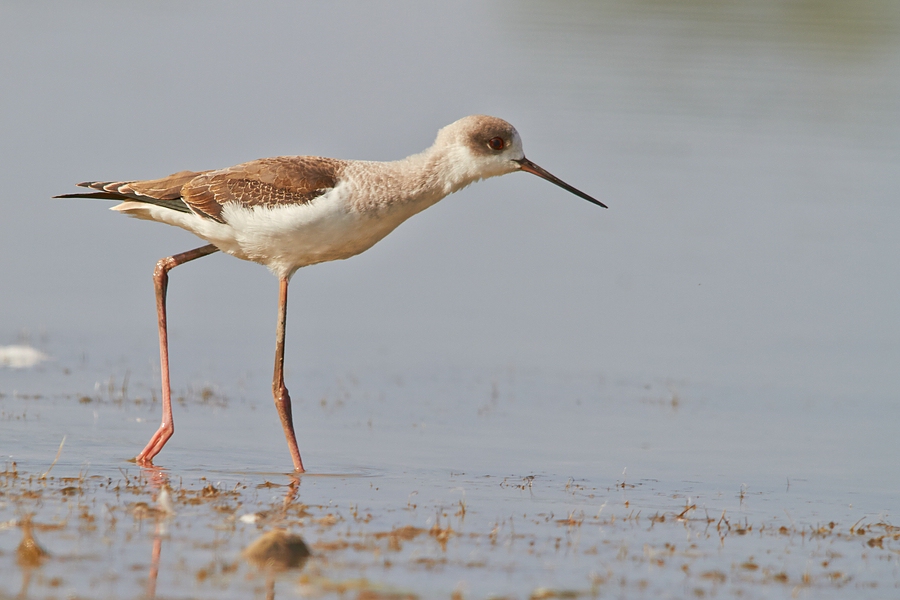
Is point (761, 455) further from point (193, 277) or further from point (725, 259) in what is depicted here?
point (193, 277)

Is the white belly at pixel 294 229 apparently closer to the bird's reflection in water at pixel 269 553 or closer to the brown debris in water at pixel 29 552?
the bird's reflection in water at pixel 269 553

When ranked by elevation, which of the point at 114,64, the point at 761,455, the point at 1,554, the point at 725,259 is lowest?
the point at 1,554

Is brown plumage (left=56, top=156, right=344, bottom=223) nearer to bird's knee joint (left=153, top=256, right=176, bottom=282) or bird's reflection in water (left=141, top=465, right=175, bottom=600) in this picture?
bird's knee joint (left=153, top=256, right=176, bottom=282)

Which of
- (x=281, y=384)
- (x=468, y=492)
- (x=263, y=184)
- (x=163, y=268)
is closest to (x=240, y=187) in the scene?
(x=263, y=184)

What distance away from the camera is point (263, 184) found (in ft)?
28.6

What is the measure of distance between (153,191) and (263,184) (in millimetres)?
847

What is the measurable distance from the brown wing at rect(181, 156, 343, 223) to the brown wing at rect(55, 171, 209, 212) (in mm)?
83

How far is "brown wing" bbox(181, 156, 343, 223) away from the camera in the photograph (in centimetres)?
853

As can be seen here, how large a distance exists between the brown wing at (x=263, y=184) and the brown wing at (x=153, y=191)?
0.27ft

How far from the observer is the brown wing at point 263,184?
8.53 m

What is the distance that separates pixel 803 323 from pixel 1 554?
10390 mm

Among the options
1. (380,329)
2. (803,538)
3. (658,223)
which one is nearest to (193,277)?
(380,329)

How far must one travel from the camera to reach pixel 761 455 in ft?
33.1

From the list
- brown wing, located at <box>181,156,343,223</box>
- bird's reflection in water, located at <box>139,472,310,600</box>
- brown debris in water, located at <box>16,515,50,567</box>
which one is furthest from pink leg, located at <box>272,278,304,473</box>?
brown debris in water, located at <box>16,515,50,567</box>
